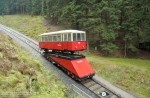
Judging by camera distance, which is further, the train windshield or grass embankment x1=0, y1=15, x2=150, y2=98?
the train windshield

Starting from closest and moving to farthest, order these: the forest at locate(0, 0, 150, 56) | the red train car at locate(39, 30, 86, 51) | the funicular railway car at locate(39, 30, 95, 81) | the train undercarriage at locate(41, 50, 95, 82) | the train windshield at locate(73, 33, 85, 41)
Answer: the train undercarriage at locate(41, 50, 95, 82) < the funicular railway car at locate(39, 30, 95, 81) < the red train car at locate(39, 30, 86, 51) < the train windshield at locate(73, 33, 85, 41) < the forest at locate(0, 0, 150, 56)

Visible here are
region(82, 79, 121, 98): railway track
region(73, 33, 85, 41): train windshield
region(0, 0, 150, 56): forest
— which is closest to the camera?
region(82, 79, 121, 98): railway track

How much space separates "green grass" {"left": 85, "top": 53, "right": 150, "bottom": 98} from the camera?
55.1 feet

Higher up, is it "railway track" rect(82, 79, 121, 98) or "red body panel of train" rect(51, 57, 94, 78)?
"red body panel of train" rect(51, 57, 94, 78)

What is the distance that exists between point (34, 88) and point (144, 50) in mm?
22239

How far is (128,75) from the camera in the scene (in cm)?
1841

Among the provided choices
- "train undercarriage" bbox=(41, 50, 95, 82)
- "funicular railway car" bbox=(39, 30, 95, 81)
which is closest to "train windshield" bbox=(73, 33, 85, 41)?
"funicular railway car" bbox=(39, 30, 95, 81)

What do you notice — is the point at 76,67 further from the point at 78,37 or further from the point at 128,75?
the point at 128,75

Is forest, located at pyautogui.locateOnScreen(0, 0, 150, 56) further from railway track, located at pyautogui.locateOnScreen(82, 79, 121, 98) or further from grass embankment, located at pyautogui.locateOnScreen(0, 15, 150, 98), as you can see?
railway track, located at pyautogui.locateOnScreen(82, 79, 121, 98)

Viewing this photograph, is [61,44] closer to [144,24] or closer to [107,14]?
[107,14]

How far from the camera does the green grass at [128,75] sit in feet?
55.1

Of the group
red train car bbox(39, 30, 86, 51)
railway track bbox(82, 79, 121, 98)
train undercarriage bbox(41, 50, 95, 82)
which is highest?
red train car bbox(39, 30, 86, 51)

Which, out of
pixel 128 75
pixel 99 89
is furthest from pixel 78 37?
pixel 128 75

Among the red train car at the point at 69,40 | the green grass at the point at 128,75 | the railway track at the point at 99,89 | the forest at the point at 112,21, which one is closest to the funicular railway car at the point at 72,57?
the red train car at the point at 69,40
